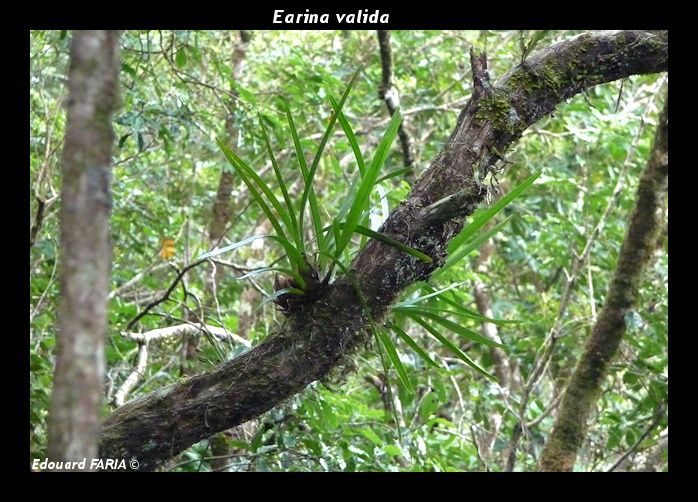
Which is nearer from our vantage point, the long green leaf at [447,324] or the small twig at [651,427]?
the long green leaf at [447,324]

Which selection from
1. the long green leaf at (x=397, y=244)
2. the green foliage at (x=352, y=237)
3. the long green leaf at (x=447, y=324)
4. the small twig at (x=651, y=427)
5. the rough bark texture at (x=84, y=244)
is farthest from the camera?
the small twig at (x=651, y=427)

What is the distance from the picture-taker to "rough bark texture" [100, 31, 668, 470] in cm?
156

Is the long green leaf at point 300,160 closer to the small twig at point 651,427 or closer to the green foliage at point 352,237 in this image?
the green foliage at point 352,237

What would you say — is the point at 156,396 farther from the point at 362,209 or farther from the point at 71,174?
the point at 71,174

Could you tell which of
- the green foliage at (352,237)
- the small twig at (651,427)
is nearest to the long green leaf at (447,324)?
the green foliage at (352,237)

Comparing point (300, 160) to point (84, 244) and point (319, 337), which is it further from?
point (84, 244)

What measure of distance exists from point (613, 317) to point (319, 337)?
1.50 metres

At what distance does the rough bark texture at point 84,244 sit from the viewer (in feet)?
2.29

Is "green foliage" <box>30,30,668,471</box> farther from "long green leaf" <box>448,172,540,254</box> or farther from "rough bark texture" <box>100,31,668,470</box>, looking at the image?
"rough bark texture" <box>100,31,668,470</box>

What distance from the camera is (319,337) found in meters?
1.58

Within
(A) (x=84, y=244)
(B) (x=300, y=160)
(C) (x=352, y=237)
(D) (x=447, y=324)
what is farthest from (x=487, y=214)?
(A) (x=84, y=244)

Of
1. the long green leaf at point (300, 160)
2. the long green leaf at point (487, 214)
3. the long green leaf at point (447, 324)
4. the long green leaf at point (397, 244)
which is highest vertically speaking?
the long green leaf at point (300, 160)

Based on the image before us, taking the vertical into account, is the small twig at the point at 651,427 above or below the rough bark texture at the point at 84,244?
above

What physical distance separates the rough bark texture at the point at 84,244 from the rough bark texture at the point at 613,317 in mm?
2238
